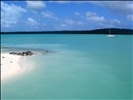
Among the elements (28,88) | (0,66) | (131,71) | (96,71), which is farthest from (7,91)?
(131,71)

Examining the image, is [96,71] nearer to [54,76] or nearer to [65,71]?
[65,71]

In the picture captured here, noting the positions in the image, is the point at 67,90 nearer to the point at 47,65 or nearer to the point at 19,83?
the point at 19,83

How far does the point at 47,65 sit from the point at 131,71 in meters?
3.17

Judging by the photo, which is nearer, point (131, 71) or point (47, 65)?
point (131, 71)

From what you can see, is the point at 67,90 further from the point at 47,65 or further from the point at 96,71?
the point at 47,65

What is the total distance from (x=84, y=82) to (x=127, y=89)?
1.21m

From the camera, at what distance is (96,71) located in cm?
849

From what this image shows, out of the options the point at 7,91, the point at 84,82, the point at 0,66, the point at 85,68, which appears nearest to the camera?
the point at 7,91

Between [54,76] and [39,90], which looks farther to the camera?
[54,76]

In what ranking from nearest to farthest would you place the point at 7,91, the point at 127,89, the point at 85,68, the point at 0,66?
the point at 7,91
the point at 127,89
the point at 0,66
the point at 85,68

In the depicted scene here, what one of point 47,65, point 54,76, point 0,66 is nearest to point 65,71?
point 54,76

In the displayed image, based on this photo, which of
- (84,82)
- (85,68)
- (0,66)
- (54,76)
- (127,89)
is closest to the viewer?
(127,89)

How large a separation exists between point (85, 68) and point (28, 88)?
3.42 m

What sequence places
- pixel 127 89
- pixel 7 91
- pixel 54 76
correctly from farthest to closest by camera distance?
pixel 54 76
pixel 127 89
pixel 7 91
